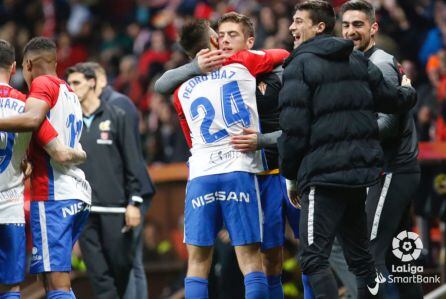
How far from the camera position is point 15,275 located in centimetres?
668

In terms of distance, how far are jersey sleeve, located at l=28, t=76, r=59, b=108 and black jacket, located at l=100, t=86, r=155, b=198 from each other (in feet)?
7.15

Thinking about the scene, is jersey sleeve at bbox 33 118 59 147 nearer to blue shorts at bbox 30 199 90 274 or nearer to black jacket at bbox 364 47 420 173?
blue shorts at bbox 30 199 90 274

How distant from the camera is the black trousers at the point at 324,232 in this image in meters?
6.12

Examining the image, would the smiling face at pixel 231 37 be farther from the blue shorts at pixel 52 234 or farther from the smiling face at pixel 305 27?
the blue shorts at pixel 52 234

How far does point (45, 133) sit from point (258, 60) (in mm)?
1622

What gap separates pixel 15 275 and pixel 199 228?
130 cm

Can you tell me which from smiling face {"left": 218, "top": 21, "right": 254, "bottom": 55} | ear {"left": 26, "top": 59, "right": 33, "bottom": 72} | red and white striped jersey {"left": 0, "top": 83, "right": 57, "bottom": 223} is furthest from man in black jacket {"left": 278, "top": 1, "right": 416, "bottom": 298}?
ear {"left": 26, "top": 59, "right": 33, "bottom": 72}

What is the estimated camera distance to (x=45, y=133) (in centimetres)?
670

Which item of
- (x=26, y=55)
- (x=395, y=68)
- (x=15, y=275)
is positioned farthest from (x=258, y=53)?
(x=15, y=275)

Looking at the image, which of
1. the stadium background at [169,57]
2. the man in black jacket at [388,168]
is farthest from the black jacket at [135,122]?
the man in black jacket at [388,168]

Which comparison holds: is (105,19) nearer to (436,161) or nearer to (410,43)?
(410,43)

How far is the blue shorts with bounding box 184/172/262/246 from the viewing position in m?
6.88

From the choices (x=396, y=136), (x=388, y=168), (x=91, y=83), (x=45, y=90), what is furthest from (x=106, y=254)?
(x=396, y=136)

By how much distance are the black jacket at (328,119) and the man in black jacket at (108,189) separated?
2856 millimetres
